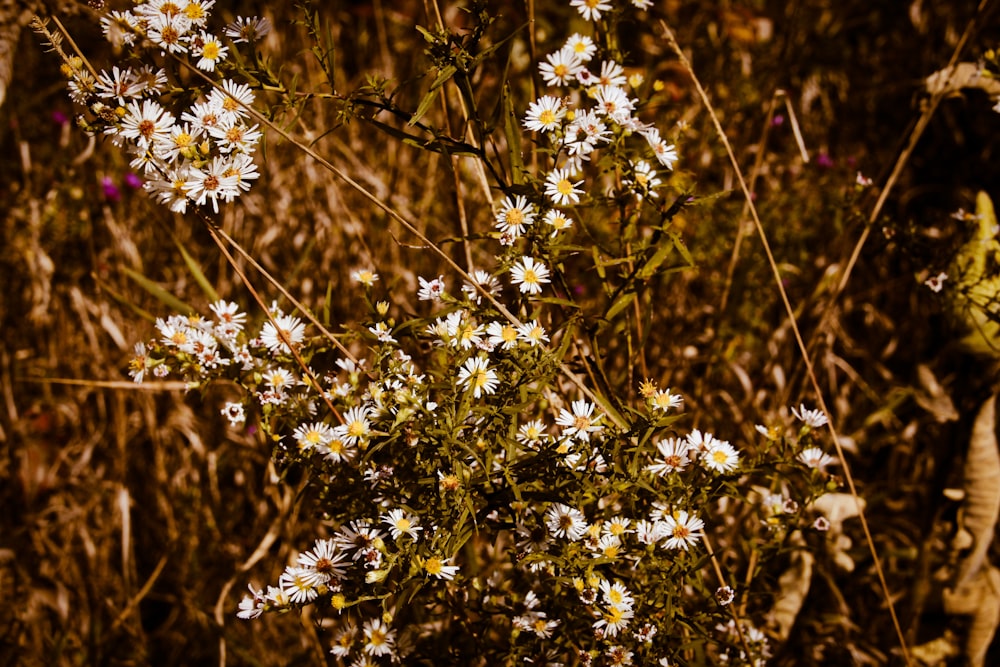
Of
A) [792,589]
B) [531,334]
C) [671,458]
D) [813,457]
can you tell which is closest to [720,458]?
[671,458]

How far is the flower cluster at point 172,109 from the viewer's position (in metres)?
0.86

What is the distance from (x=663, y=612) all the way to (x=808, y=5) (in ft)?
6.87

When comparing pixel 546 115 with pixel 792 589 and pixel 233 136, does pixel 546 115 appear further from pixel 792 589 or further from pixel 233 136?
pixel 792 589

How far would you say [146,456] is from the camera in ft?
6.57

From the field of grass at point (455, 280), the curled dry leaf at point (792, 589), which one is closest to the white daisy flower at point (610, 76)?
the field of grass at point (455, 280)

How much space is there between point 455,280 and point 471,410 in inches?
32.0

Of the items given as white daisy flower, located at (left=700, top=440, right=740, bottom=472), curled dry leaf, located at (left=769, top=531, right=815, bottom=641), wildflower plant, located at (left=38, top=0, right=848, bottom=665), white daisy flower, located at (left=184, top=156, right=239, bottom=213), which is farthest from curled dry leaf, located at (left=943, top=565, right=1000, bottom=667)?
white daisy flower, located at (left=184, top=156, right=239, bottom=213)

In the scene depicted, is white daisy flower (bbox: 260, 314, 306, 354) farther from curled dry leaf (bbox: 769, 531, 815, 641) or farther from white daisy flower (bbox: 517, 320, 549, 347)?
curled dry leaf (bbox: 769, 531, 815, 641)

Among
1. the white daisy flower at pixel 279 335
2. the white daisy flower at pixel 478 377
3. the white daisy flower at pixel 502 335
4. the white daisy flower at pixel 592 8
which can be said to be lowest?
the white daisy flower at pixel 478 377

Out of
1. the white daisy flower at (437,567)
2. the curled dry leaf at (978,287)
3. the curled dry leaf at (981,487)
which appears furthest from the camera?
the curled dry leaf at (981,487)

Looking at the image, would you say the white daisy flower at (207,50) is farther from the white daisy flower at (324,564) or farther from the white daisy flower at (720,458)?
the white daisy flower at (720,458)

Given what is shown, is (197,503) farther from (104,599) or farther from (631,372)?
(631,372)

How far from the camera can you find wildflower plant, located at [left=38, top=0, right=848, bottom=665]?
873 millimetres

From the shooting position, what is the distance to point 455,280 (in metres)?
1.66
